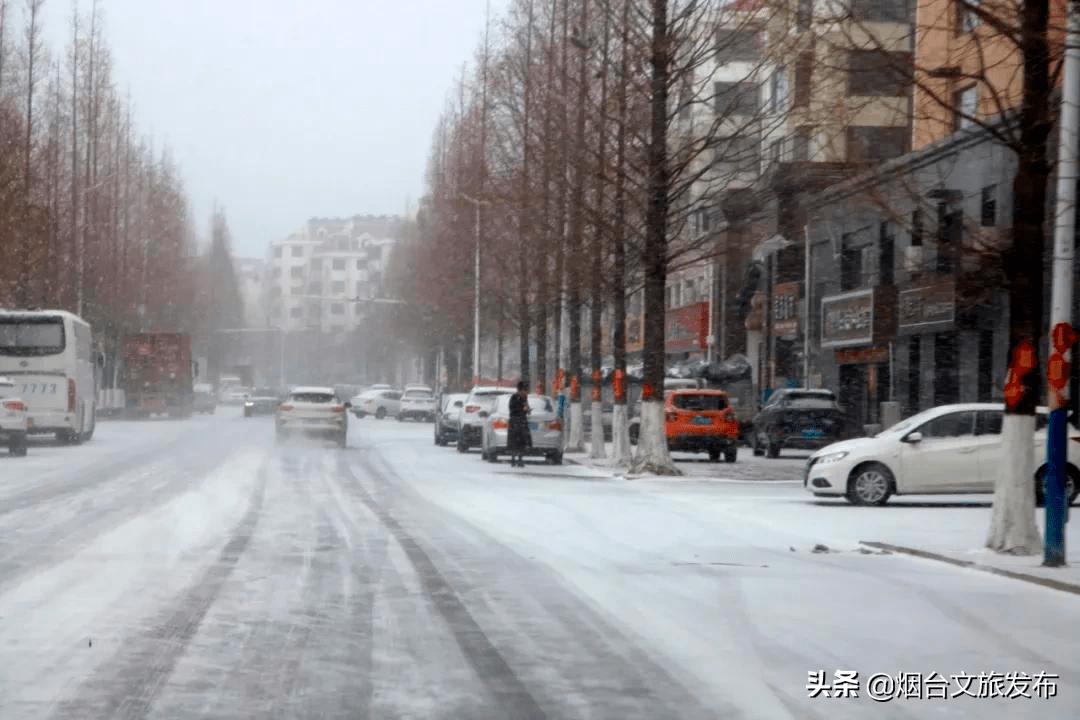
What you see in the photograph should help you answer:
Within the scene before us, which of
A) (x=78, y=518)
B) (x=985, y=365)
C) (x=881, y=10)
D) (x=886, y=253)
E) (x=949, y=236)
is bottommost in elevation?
(x=78, y=518)

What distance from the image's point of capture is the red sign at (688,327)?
67188 mm

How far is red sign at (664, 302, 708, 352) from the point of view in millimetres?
67188

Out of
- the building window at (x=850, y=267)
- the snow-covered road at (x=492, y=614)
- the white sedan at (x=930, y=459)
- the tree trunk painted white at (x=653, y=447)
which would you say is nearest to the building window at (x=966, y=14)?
the snow-covered road at (x=492, y=614)

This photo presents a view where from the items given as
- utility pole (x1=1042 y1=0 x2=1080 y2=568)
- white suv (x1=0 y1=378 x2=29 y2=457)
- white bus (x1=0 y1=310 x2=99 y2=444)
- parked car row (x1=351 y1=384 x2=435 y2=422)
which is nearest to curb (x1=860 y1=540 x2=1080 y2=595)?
utility pole (x1=1042 y1=0 x2=1080 y2=568)

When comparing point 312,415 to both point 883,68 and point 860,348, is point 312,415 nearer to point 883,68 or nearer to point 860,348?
point 860,348

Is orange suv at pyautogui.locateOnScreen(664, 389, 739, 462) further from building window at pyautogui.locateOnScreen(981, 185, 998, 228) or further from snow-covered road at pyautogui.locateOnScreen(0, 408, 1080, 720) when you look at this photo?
snow-covered road at pyautogui.locateOnScreen(0, 408, 1080, 720)

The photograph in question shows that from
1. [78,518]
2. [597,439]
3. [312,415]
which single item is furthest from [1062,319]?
[312,415]

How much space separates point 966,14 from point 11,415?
25.6 metres

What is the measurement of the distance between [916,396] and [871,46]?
28.6 meters

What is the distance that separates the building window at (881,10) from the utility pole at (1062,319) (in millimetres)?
2066

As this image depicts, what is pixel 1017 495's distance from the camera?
15703 millimetres

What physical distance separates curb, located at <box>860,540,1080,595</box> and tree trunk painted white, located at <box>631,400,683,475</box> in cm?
1339

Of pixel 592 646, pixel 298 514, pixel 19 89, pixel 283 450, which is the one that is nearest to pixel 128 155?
pixel 19 89

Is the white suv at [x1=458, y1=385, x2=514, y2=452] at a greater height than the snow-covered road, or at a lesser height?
greater
